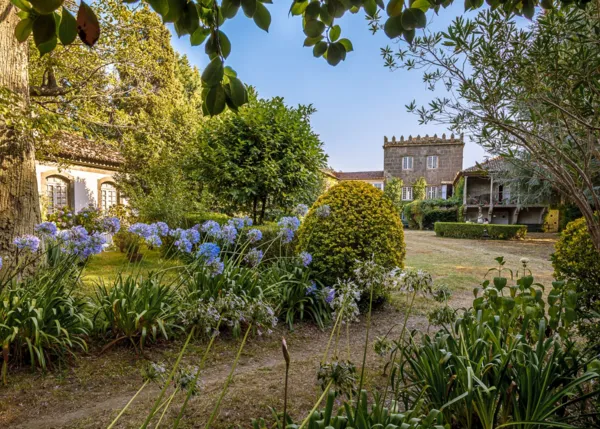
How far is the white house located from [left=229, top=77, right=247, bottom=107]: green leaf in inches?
441

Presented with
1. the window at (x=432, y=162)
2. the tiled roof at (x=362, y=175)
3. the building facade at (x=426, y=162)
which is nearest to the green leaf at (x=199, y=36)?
the building facade at (x=426, y=162)

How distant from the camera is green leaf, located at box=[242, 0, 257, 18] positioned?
903 mm

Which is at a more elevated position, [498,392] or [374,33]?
[374,33]

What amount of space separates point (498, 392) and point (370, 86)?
105 inches

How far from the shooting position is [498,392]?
1.67 metres

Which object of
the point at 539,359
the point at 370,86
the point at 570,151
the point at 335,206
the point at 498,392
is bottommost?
the point at 498,392

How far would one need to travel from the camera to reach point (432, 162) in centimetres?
3244

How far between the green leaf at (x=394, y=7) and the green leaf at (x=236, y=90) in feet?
1.83

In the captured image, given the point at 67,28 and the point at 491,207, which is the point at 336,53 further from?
the point at 491,207

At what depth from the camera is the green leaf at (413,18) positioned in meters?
1.05

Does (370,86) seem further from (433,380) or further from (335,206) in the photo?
(433,380)

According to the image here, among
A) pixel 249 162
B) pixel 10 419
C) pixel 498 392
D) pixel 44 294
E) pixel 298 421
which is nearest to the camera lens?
pixel 498 392

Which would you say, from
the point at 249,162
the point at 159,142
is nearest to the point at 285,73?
the point at 249,162

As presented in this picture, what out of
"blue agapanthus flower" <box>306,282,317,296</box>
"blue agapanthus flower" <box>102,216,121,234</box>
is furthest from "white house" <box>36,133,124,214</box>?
"blue agapanthus flower" <box>306,282,317,296</box>
